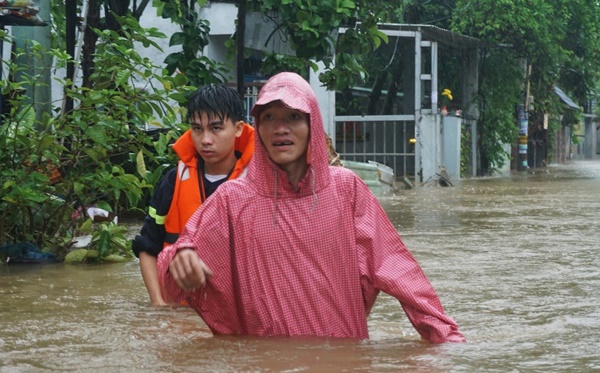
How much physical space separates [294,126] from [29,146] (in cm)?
468

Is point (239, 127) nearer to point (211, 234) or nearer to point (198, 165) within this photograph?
point (198, 165)

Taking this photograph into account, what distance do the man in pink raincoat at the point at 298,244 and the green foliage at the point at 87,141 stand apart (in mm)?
3954

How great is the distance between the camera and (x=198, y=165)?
5535 mm

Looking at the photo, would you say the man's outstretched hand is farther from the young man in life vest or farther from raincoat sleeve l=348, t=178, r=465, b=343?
the young man in life vest

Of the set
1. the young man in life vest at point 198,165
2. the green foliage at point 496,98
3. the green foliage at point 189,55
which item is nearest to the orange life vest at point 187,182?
the young man in life vest at point 198,165

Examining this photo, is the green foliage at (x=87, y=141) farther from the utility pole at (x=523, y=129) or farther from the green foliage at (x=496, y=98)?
the utility pole at (x=523, y=129)

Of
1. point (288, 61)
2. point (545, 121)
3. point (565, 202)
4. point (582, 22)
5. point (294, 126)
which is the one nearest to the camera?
point (294, 126)

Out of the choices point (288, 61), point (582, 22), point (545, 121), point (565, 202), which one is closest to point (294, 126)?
point (288, 61)

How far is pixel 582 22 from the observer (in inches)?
1330

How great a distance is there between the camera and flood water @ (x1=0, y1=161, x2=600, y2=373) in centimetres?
414

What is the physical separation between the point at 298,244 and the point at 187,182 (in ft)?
5.16

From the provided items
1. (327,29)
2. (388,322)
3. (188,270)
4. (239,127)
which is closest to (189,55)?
(327,29)

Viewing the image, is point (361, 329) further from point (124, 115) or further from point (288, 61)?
point (288, 61)

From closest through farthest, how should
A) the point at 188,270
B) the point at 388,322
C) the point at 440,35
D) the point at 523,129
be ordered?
the point at 188,270, the point at 388,322, the point at 440,35, the point at 523,129
